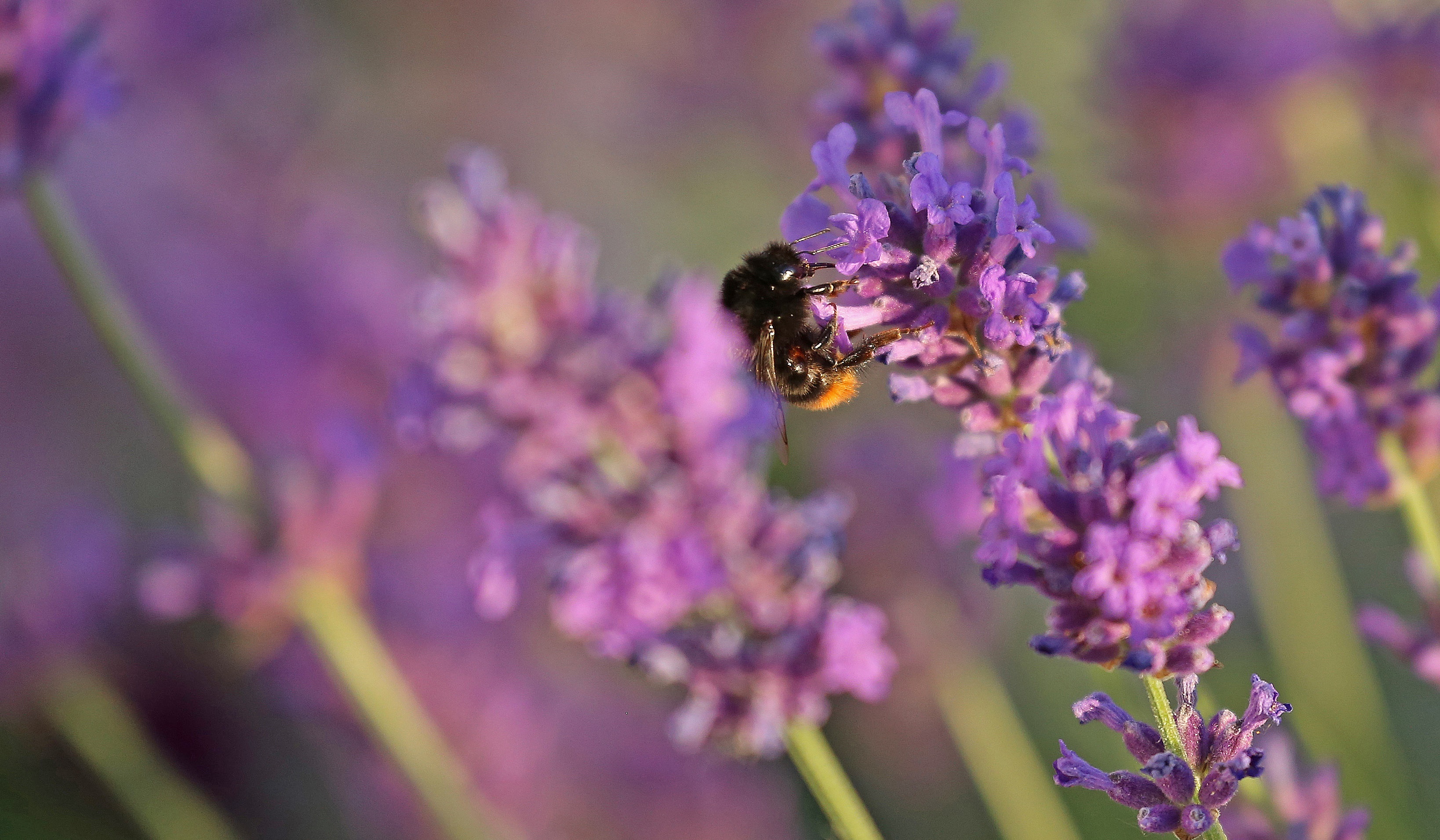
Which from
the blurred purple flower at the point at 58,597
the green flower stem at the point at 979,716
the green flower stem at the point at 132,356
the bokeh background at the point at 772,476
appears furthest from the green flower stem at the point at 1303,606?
the blurred purple flower at the point at 58,597

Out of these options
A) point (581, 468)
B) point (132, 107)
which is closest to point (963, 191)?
point (581, 468)

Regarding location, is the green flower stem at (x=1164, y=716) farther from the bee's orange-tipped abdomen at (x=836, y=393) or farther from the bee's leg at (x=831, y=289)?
the bee's orange-tipped abdomen at (x=836, y=393)

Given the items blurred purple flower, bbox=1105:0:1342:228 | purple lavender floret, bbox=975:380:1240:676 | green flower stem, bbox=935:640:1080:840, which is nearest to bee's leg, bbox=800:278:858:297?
purple lavender floret, bbox=975:380:1240:676

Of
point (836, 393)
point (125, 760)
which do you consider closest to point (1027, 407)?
point (836, 393)

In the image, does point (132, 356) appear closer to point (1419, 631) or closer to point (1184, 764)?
point (1184, 764)

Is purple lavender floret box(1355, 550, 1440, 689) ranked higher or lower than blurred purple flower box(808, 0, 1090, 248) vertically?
lower

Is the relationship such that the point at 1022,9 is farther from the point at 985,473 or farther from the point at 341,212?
the point at 985,473

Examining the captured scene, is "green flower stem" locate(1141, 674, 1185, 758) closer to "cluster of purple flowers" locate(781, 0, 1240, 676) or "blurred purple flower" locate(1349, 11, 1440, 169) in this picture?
"cluster of purple flowers" locate(781, 0, 1240, 676)
